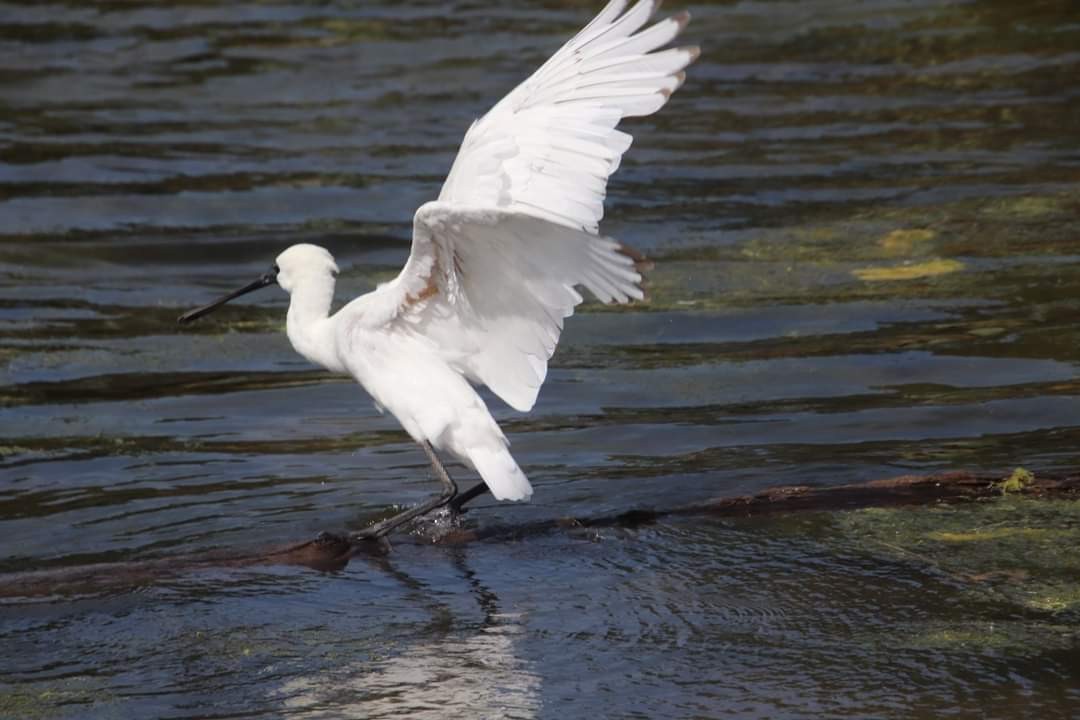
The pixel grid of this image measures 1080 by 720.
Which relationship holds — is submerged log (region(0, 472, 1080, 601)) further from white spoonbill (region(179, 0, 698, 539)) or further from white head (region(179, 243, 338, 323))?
white head (region(179, 243, 338, 323))

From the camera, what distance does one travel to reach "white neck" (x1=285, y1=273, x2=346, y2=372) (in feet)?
22.1

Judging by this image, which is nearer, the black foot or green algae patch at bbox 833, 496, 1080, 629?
green algae patch at bbox 833, 496, 1080, 629

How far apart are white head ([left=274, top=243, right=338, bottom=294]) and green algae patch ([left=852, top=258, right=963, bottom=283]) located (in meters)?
3.92

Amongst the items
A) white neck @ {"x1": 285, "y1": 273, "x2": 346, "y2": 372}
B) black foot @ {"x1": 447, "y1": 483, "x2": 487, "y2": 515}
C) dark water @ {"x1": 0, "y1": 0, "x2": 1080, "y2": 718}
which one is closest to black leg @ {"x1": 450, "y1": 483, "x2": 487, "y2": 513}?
black foot @ {"x1": 447, "y1": 483, "x2": 487, "y2": 515}

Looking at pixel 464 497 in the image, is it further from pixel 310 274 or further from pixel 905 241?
pixel 905 241

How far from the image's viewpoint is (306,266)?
270 inches

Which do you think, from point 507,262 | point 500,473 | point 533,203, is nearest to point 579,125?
point 533,203

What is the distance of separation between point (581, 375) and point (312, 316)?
227 cm

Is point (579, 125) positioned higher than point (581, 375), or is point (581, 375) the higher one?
point (579, 125)

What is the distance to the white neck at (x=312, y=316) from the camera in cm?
673

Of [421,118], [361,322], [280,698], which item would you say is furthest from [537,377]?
[421,118]

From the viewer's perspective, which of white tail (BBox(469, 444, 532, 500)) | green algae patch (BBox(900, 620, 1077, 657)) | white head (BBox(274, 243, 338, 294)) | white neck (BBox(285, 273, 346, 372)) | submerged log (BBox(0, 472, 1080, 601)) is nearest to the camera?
green algae patch (BBox(900, 620, 1077, 657))

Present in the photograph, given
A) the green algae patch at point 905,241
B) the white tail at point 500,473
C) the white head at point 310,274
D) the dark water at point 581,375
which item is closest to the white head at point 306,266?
the white head at point 310,274

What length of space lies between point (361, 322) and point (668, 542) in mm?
1337
